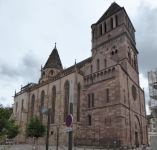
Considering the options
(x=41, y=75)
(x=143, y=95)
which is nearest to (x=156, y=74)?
(x=143, y=95)

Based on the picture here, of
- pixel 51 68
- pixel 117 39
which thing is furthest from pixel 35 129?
pixel 51 68

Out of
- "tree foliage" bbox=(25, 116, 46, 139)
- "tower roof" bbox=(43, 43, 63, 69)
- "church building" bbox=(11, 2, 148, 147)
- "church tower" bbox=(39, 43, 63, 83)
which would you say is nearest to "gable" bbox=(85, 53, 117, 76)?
"church building" bbox=(11, 2, 148, 147)

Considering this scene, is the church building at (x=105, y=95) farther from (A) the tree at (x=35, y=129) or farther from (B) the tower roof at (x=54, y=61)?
(B) the tower roof at (x=54, y=61)

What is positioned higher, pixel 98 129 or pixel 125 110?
pixel 125 110

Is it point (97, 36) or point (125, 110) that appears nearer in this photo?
point (125, 110)

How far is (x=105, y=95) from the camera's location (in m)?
26.8

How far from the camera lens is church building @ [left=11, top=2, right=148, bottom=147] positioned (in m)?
25.0

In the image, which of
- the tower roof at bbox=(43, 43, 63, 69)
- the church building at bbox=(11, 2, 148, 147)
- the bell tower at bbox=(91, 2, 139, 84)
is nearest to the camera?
the church building at bbox=(11, 2, 148, 147)

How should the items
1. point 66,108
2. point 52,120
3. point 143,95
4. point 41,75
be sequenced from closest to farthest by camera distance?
point 66,108 < point 52,120 < point 143,95 < point 41,75

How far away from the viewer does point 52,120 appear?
3297cm

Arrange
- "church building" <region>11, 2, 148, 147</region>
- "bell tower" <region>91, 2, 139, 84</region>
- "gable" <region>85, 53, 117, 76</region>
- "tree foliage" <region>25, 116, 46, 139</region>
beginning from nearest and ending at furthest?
"tree foliage" <region>25, 116, 46, 139</region> < "church building" <region>11, 2, 148, 147</region> < "gable" <region>85, 53, 117, 76</region> < "bell tower" <region>91, 2, 139, 84</region>

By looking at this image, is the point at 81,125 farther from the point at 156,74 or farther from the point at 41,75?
the point at 41,75

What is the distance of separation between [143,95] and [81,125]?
51.3 ft

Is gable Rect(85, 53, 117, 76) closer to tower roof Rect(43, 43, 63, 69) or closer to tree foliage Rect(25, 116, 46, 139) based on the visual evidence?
tree foliage Rect(25, 116, 46, 139)
